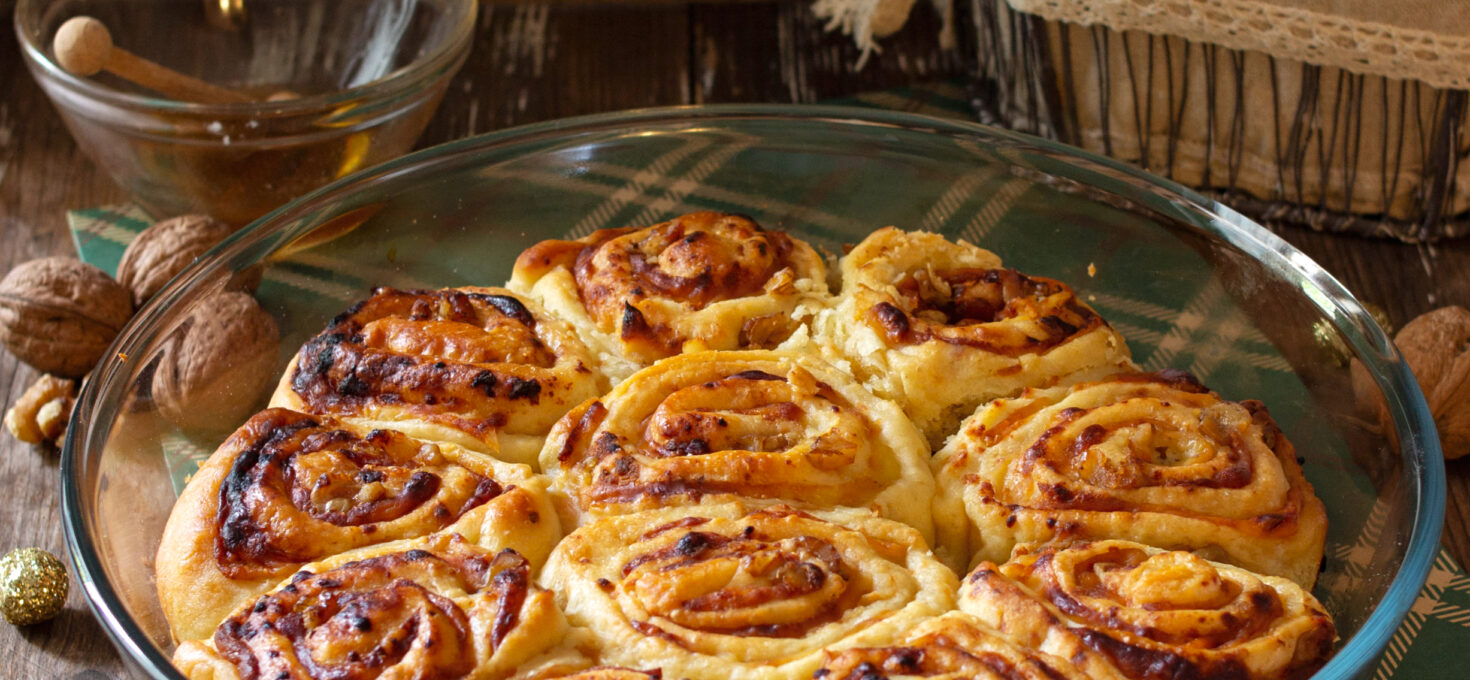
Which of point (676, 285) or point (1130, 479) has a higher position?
point (676, 285)

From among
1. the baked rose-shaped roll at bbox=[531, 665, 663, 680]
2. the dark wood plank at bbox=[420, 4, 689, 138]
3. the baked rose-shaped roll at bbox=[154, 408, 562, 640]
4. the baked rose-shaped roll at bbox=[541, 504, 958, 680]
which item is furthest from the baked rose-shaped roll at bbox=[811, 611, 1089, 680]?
the dark wood plank at bbox=[420, 4, 689, 138]

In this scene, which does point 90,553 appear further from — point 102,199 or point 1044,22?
point 1044,22

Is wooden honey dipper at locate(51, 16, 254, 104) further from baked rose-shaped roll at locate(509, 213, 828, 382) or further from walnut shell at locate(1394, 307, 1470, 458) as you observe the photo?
walnut shell at locate(1394, 307, 1470, 458)

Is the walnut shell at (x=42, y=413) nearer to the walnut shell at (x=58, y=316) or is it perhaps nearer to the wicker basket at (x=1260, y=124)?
the walnut shell at (x=58, y=316)

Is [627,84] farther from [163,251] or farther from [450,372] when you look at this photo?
[450,372]

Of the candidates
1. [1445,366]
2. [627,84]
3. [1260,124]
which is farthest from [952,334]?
[627,84]

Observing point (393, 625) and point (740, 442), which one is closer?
point (393, 625)
